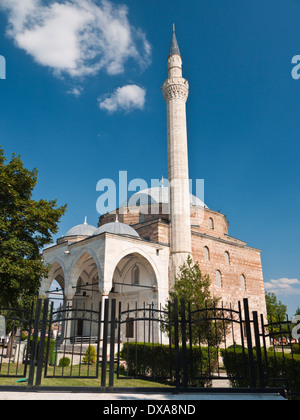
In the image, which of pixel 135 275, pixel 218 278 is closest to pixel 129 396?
pixel 135 275

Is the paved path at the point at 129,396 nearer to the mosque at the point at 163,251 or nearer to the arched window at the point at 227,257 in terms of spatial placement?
the mosque at the point at 163,251

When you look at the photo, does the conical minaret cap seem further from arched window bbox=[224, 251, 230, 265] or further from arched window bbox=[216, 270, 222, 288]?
arched window bbox=[216, 270, 222, 288]

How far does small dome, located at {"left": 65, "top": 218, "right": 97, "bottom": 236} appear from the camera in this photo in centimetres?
2239

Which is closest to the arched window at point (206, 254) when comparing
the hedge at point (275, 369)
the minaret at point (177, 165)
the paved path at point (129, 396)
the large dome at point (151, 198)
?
the minaret at point (177, 165)

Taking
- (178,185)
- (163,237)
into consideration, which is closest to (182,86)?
(178,185)

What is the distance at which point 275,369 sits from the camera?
6.61 meters

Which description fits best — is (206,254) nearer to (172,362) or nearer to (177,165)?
(177,165)

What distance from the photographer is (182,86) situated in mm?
19516

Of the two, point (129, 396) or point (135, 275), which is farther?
point (135, 275)

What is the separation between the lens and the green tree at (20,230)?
10.2 metres

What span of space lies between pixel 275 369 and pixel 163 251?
11.1 meters

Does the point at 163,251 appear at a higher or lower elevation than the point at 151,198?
lower
